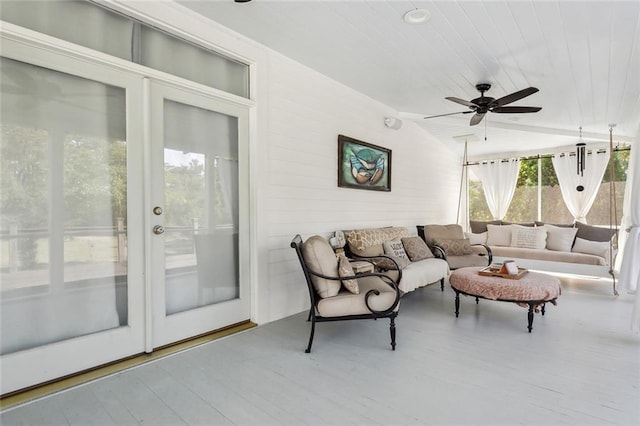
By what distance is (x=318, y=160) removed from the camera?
4.06m

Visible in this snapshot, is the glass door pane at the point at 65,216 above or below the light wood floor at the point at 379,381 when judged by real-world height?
above

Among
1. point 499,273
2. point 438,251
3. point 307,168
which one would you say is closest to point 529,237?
point 438,251

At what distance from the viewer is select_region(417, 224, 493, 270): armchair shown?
5.16 metres

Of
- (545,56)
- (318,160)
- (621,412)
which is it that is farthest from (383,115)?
(621,412)

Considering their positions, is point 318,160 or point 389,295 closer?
point 389,295

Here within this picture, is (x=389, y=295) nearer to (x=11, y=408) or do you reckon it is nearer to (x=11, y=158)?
(x=11, y=408)

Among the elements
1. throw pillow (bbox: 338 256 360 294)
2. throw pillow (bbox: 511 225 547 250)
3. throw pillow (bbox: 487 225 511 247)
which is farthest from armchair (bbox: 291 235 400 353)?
throw pillow (bbox: 487 225 511 247)

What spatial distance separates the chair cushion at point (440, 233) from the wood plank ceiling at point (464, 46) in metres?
2.05

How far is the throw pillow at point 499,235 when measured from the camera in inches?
258

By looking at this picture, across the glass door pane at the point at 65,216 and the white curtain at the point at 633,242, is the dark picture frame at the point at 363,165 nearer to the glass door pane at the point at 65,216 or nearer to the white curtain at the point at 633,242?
the glass door pane at the point at 65,216

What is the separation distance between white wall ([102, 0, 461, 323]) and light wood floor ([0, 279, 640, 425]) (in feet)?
1.84

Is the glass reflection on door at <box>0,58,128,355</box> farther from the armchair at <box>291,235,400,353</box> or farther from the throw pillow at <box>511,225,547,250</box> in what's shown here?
the throw pillow at <box>511,225,547,250</box>

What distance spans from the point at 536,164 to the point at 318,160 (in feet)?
18.9

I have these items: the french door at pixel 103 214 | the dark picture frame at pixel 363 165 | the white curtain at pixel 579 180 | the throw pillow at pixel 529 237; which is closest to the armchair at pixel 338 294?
the french door at pixel 103 214
